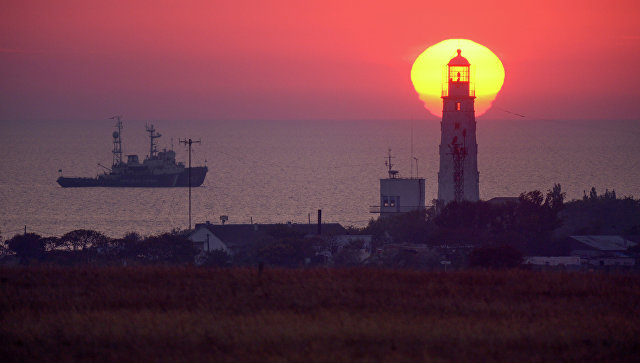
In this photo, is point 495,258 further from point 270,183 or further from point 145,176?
point 145,176

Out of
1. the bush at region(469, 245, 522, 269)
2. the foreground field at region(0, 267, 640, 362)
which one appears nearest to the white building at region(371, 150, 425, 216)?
the bush at region(469, 245, 522, 269)

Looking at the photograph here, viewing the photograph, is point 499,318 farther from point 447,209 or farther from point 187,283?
point 447,209

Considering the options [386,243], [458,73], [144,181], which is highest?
[458,73]

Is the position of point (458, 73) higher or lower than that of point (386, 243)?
higher

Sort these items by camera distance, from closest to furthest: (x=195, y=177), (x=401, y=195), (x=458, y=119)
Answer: (x=458, y=119), (x=401, y=195), (x=195, y=177)

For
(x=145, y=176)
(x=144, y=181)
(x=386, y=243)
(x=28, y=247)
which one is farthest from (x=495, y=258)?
(x=145, y=176)

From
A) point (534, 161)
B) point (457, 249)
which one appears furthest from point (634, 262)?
point (534, 161)

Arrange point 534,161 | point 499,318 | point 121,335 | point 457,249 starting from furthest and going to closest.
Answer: point 534,161 < point 457,249 < point 499,318 < point 121,335
